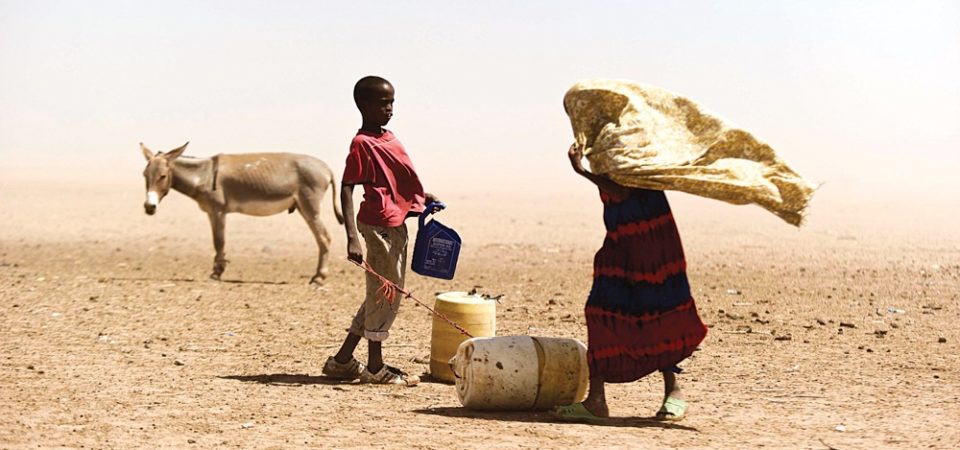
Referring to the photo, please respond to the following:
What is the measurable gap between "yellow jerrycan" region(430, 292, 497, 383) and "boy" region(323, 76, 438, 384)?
335mm

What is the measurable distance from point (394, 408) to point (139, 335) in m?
3.69

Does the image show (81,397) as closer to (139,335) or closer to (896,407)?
(139,335)

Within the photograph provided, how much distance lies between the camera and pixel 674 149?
6.24m

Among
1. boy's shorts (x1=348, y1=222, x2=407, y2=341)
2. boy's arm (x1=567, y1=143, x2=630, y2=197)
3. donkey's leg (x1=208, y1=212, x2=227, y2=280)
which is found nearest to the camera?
boy's arm (x1=567, y1=143, x2=630, y2=197)

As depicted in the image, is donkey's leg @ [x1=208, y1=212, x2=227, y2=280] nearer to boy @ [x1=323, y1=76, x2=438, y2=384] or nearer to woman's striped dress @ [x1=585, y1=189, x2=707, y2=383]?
boy @ [x1=323, y1=76, x2=438, y2=384]

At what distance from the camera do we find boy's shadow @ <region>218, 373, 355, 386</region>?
25.2 ft

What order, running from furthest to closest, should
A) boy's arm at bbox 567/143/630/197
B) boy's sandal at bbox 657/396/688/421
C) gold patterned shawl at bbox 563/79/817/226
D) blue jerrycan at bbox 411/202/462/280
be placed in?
blue jerrycan at bbox 411/202/462/280
boy's sandal at bbox 657/396/688/421
boy's arm at bbox 567/143/630/197
gold patterned shawl at bbox 563/79/817/226

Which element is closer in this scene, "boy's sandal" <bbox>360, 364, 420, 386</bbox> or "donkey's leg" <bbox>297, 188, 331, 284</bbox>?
"boy's sandal" <bbox>360, 364, 420, 386</bbox>

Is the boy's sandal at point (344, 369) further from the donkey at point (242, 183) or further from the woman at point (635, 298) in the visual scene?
the donkey at point (242, 183)

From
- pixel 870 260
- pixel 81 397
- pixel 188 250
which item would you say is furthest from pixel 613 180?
pixel 188 250

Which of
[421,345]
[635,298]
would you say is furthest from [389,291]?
[421,345]

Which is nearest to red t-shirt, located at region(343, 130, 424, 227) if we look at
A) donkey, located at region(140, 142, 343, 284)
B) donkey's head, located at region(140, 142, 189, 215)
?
donkey, located at region(140, 142, 343, 284)

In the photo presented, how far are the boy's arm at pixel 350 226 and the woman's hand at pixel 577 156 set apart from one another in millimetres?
1444

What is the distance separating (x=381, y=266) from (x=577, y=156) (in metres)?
1.67
